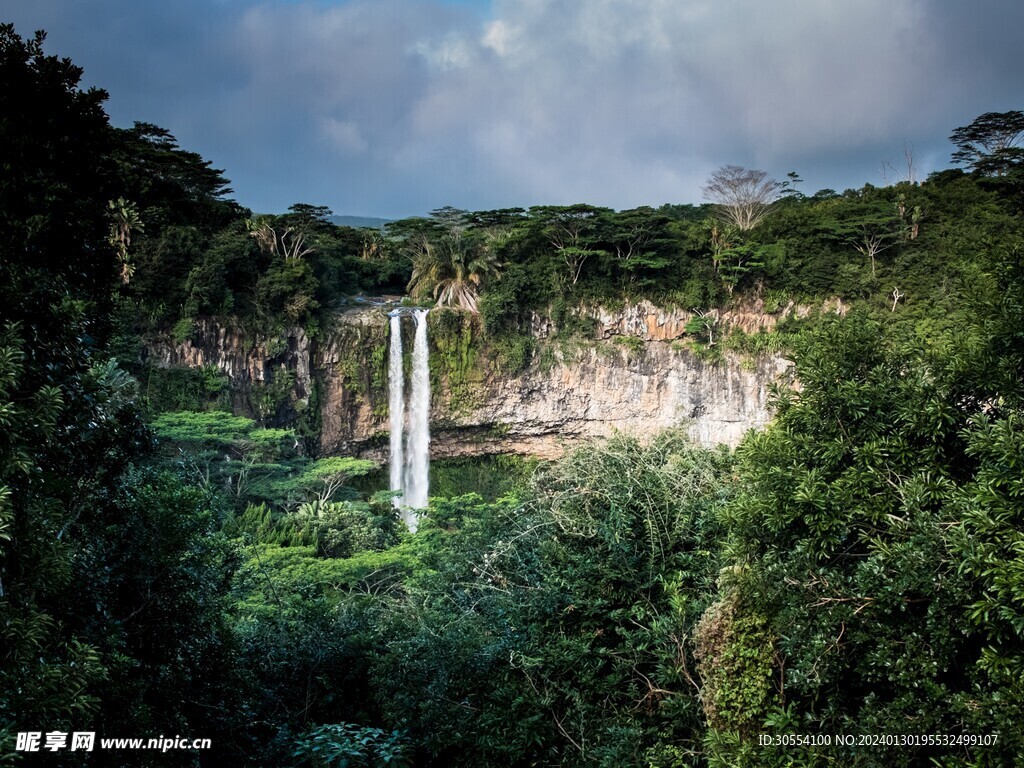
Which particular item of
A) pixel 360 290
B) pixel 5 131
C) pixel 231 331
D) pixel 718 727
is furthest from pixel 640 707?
pixel 360 290

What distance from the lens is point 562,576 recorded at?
19.9ft

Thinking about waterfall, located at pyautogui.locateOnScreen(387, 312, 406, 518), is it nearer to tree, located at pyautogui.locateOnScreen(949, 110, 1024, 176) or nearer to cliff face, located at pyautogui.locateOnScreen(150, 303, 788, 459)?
cliff face, located at pyautogui.locateOnScreen(150, 303, 788, 459)

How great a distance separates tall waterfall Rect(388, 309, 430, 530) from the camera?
22.2 metres

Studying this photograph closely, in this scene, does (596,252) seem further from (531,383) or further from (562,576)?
(562,576)

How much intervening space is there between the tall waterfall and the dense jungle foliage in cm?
1267

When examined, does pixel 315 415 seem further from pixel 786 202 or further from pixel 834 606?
pixel 786 202

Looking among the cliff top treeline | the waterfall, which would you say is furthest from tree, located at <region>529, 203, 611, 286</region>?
the waterfall

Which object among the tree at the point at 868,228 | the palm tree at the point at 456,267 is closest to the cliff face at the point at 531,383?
the palm tree at the point at 456,267

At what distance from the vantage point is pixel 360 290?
84.1 feet

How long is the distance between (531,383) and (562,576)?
56.6 ft

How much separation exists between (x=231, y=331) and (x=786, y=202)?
23.4 metres

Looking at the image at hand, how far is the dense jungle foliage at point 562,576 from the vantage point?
10.2ft

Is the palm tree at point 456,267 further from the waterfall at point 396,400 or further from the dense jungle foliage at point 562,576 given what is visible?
the dense jungle foliage at point 562,576

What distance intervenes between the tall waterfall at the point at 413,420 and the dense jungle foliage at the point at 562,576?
41.6 feet
